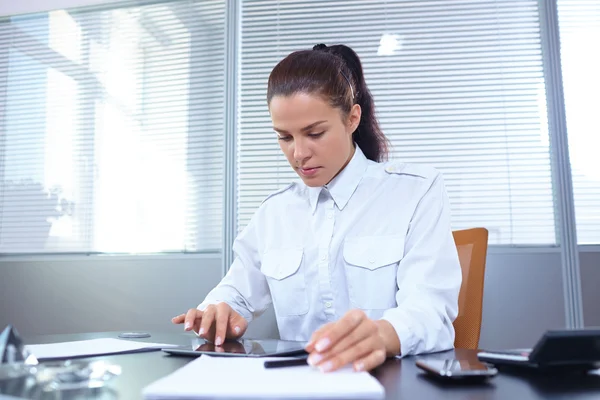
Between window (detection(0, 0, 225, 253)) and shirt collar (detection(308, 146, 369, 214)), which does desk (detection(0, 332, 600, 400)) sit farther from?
window (detection(0, 0, 225, 253))

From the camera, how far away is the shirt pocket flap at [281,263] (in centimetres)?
135

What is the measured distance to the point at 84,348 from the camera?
95cm

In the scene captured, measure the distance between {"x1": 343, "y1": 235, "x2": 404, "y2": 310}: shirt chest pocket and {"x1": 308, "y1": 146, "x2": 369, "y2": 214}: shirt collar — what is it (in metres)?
0.13

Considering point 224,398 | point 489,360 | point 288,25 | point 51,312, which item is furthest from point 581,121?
point 51,312

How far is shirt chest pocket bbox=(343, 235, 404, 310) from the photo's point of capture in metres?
1.25

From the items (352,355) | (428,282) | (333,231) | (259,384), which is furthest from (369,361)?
(333,231)

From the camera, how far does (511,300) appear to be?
1.97m

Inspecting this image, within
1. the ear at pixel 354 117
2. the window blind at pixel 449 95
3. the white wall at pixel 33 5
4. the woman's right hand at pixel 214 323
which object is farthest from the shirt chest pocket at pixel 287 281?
the white wall at pixel 33 5

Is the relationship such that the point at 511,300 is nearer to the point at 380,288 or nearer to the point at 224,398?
the point at 380,288

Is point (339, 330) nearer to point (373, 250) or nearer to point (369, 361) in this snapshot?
point (369, 361)

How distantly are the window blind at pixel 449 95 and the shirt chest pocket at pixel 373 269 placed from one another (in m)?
0.96

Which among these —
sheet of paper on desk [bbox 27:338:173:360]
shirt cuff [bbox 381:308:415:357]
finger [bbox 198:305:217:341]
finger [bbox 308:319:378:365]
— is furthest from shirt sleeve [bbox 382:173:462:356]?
sheet of paper on desk [bbox 27:338:173:360]

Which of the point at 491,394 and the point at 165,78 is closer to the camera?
the point at 491,394

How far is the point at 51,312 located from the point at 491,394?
2.28 meters
